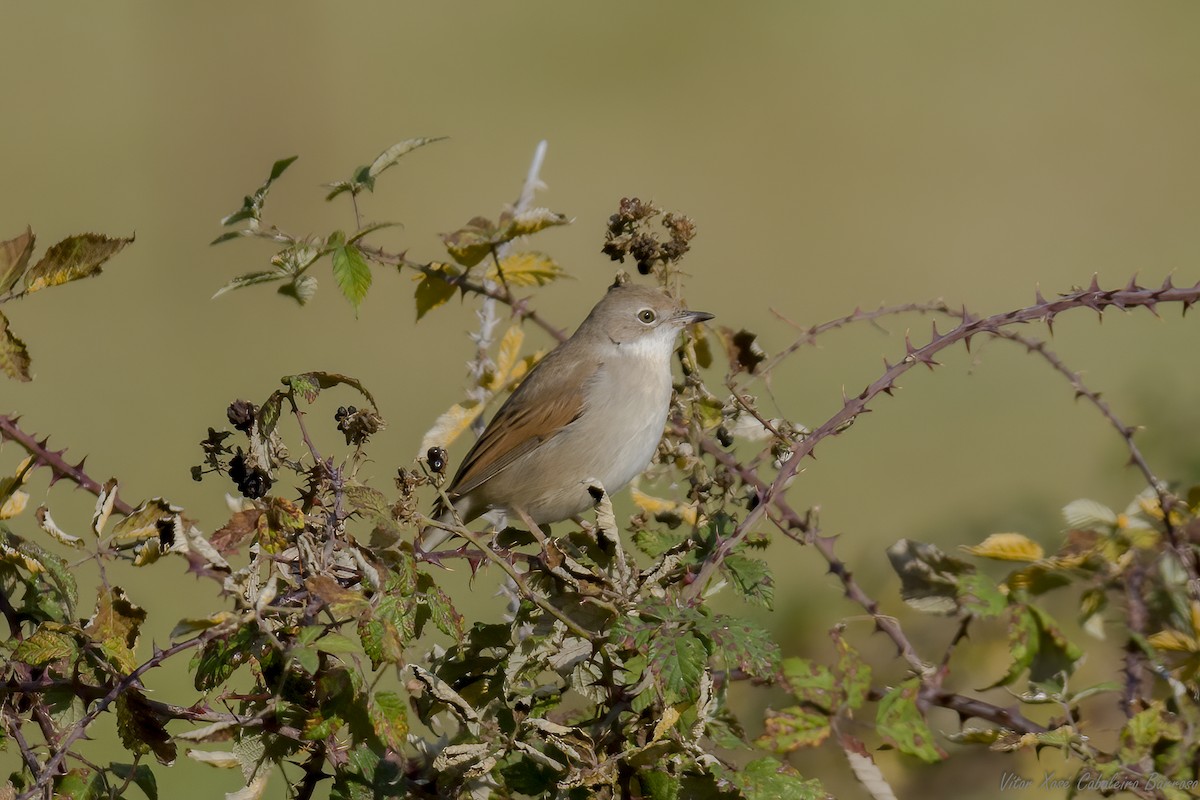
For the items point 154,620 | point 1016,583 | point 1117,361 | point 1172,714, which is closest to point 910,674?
point 1016,583

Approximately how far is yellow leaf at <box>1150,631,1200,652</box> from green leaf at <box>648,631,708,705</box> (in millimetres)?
967

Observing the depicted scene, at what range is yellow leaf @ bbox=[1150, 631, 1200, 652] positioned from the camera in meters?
2.18

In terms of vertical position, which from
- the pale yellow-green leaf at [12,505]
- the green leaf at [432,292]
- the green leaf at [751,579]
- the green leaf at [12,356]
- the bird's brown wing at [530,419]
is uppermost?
the bird's brown wing at [530,419]

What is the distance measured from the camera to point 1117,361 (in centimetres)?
876

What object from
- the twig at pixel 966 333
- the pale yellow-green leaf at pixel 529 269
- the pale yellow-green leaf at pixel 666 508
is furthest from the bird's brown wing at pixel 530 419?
the twig at pixel 966 333

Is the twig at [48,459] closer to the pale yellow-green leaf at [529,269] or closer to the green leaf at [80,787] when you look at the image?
the green leaf at [80,787]

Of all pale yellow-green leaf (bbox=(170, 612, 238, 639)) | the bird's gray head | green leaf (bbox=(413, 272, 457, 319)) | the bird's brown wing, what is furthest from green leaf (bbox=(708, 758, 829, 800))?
the bird's gray head

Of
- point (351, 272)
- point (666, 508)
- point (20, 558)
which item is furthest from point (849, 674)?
point (20, 558)

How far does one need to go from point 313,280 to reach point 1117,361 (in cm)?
773

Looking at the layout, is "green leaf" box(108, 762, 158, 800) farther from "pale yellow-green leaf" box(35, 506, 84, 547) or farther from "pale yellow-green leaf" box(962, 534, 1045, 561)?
"pale yellow-green leaf" box(962, 534, 1045, 561)

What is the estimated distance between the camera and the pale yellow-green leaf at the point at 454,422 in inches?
107

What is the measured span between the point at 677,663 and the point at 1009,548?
2.77ft

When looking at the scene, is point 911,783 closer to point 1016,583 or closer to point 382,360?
point 1016,583

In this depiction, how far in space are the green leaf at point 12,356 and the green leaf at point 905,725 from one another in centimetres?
149
